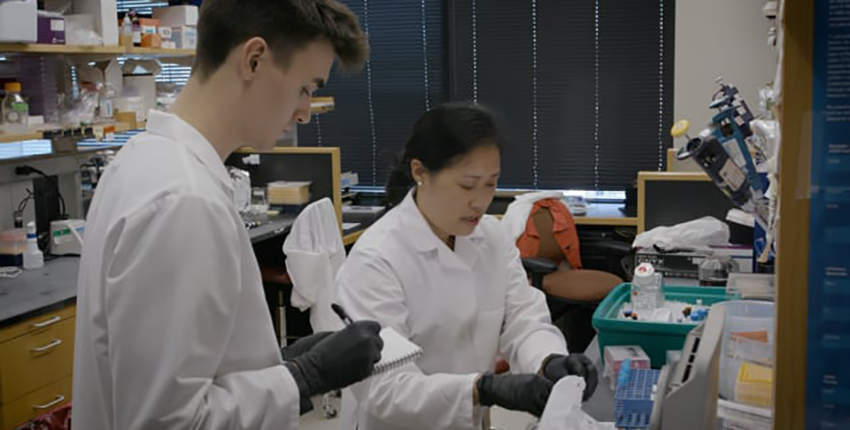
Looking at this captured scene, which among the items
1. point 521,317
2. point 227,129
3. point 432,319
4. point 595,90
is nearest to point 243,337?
point 227,129

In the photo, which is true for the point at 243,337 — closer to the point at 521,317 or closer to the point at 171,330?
the point at 171,330

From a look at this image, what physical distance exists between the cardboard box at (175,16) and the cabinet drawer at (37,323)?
1718mm

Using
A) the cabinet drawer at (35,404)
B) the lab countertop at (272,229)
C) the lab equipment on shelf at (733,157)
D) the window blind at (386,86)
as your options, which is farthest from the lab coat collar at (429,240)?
the window blind at (386,86)

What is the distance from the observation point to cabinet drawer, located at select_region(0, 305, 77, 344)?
→ 2631 mm

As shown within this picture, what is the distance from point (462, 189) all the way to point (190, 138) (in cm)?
85

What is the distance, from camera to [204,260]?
110 cm

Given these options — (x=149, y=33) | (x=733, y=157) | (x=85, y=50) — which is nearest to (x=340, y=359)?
(x=733, y=157)

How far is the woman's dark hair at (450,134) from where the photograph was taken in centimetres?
195

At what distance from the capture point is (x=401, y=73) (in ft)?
19.2

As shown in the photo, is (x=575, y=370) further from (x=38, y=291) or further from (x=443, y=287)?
(x=38, y=291)

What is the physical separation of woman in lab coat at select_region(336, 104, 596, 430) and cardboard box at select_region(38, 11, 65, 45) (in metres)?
1.92

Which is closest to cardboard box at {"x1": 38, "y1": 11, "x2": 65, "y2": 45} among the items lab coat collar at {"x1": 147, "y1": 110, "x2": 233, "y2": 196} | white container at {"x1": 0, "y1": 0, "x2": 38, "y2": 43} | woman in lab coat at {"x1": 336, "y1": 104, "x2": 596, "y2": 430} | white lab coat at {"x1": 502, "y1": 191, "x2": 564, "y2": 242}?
white container at {"x1": 0, "y1": 0, "x2": 38, "y2": 43}

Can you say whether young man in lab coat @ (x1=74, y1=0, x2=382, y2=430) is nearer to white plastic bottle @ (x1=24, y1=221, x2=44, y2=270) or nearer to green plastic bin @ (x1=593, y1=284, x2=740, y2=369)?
green plastic bin @ (x1=593, y1=284, x2=740, y2=369)

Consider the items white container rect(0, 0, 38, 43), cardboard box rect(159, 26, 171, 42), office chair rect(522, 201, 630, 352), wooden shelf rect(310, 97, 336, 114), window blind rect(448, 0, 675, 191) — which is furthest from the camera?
window blind rect(448, 0, 675, 191)
